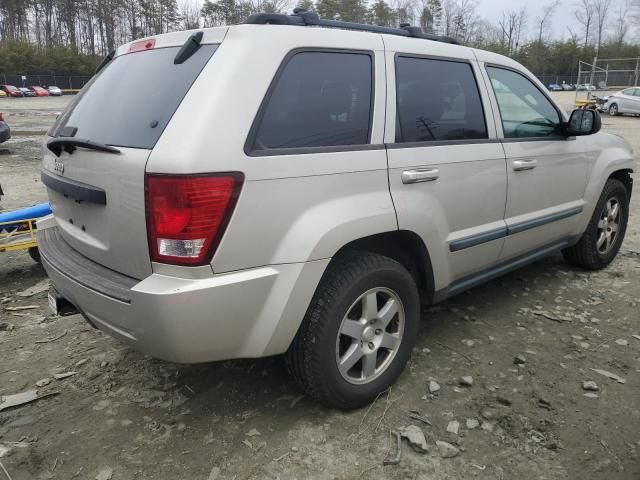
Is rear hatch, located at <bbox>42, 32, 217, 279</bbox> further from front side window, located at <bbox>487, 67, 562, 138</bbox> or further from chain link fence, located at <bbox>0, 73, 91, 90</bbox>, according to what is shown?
chain link fence, located at <bbox>0, 73, 91, 90</bbox>

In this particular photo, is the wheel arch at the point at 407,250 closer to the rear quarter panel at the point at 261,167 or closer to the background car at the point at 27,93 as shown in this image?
the rear quarter panel at the point at 261,167

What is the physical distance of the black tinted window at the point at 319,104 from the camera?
7.53ft

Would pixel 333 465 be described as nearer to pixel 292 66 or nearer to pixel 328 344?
pixel 328 344

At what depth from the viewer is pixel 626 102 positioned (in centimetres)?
2438

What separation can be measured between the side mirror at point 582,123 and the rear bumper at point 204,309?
252 centimetres

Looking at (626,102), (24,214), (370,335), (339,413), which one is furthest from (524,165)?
(626,102)

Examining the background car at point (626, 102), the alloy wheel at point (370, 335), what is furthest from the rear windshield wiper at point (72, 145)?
the background car at point (626, 102)

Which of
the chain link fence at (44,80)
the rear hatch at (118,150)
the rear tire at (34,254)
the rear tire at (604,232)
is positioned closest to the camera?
the rear hatch at (118,150)

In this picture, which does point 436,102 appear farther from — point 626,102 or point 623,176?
point 626,102

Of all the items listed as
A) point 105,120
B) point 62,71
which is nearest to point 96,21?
point 62,71

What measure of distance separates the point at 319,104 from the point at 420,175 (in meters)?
0.66

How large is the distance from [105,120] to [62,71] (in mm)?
71996

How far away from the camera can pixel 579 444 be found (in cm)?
248

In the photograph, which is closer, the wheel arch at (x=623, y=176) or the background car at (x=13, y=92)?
the wheel arch at (x=623, y=176)
